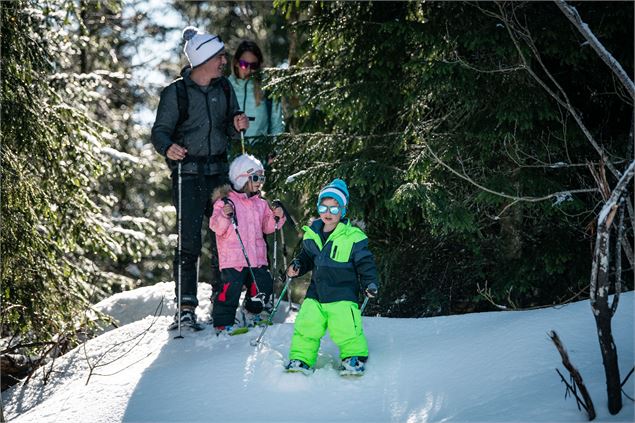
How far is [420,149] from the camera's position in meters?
7.14

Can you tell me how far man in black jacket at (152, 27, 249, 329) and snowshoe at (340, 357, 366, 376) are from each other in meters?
1.96

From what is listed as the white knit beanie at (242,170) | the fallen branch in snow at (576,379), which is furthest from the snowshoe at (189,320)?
the fallen branch in snow at (576,379)

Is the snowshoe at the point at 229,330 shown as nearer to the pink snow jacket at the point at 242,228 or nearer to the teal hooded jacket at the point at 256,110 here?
the pink snow jacket at the point at 242,228

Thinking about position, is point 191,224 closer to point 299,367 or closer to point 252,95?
point 299,367

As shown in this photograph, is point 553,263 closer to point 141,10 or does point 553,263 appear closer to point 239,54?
point 239,54

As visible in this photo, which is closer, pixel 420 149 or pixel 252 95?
pixel 420 149

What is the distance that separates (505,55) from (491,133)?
830mm

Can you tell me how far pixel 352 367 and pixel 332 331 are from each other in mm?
322

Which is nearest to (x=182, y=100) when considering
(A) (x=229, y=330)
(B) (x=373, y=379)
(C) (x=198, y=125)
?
(C) (x=198, y=125)

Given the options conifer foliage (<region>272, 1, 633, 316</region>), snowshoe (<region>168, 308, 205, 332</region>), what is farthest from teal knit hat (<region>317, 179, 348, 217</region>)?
snowshoe (<region>168, 308, 205, 332</region>)

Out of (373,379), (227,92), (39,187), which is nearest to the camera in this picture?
(373,379)

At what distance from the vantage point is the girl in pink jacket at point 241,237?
6.96 meters

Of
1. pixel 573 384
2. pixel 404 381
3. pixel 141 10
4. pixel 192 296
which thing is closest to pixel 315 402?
pixel 404 381

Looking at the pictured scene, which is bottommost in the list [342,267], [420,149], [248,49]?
[342,267]
